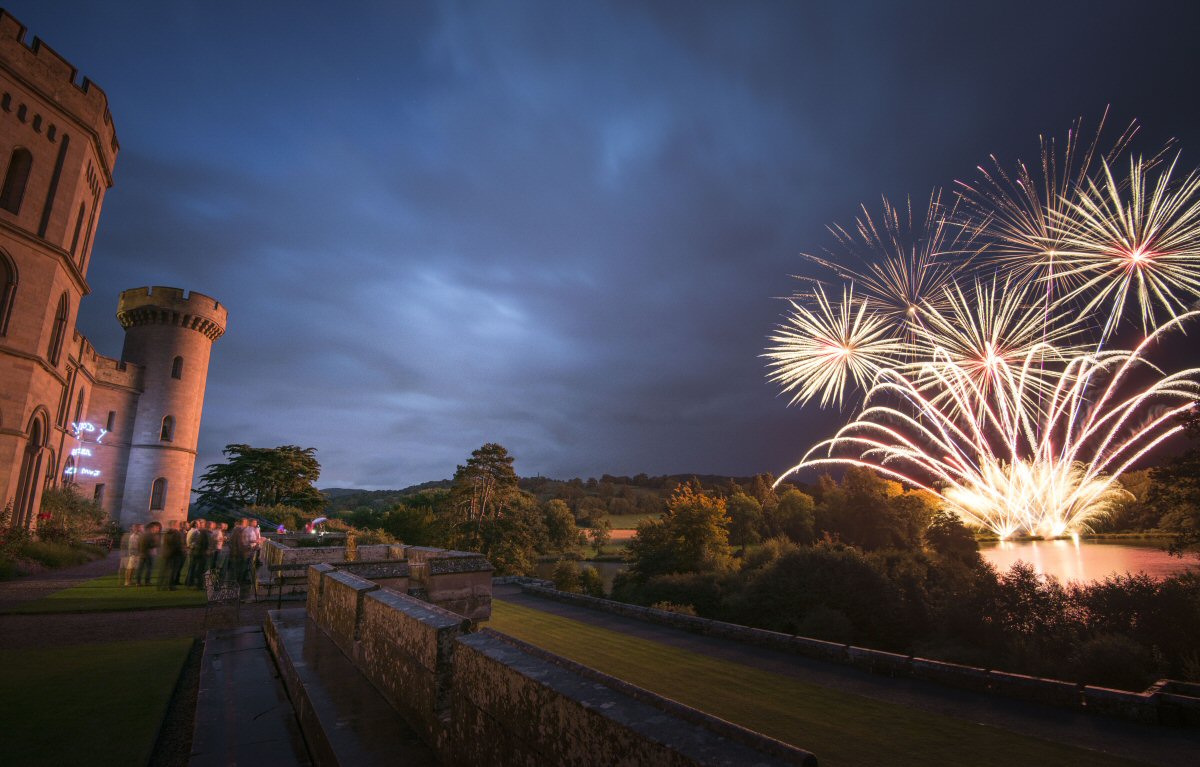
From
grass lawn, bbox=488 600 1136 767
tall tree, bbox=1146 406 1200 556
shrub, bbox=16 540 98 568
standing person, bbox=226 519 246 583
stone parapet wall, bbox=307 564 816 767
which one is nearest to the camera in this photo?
stone parapet wall, bbox=307 564 816 767

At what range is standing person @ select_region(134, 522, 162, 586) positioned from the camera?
16.4 metres

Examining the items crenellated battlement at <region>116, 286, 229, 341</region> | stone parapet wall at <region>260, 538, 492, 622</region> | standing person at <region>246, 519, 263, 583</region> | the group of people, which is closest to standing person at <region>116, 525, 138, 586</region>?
the group of people

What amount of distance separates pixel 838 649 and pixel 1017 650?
10498 millimetres

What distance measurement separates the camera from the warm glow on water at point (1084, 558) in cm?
3164

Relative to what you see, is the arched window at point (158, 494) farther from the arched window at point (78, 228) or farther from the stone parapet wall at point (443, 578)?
the stone parapet wall at point (443, 578)

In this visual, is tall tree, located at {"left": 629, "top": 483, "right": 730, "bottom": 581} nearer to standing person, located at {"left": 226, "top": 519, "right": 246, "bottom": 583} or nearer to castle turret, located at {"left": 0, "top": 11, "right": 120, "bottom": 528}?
standing person, located at {"left": 226, "top": 519, "right": 246, "bottom": 583}

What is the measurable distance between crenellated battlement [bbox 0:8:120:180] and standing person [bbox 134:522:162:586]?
65.4ft

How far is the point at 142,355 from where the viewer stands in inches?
1619

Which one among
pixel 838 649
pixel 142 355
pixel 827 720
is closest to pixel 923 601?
pixel 838 649

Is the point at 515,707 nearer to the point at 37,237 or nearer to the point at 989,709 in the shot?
the point at 989,709

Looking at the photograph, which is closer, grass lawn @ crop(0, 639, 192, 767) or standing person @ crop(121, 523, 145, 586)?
grass lawn @ crop(0, 639, 192, 767)

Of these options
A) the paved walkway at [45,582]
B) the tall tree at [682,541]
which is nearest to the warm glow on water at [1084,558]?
the tall tree at [682,541]

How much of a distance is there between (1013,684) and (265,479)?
200 ft

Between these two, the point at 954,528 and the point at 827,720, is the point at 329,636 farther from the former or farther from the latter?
the point at 954,528
